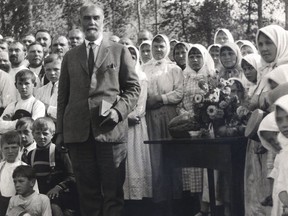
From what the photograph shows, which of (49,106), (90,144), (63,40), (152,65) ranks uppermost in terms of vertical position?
(63,40)

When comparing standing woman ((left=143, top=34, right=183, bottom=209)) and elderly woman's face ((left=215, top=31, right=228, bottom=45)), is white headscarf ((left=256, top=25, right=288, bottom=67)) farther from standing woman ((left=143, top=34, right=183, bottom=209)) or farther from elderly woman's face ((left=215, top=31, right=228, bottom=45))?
elderly woman's face ((left=215, top=31, right=228, bottom=45))

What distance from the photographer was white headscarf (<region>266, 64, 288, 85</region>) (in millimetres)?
4496

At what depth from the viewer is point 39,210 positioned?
525cm

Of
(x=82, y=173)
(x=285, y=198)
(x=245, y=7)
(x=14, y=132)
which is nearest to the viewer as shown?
(x=285, y=198)

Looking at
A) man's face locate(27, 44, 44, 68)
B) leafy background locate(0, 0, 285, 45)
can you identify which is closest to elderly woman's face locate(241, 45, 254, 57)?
man's face locate(27, 44, 44, 68)

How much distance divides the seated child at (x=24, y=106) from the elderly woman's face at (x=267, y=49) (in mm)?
2688

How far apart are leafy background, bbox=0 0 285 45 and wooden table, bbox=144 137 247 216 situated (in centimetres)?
1098

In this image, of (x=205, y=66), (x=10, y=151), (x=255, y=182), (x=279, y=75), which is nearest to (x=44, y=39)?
(x=205, y=66)

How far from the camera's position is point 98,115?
4.70 m

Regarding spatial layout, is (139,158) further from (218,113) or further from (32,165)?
(218,113)

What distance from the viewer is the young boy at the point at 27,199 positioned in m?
5.24

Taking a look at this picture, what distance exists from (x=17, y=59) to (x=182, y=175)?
2842mm

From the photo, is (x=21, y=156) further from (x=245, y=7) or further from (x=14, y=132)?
(x=245, y=7)

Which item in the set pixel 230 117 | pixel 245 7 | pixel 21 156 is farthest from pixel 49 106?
pixel 245 7
